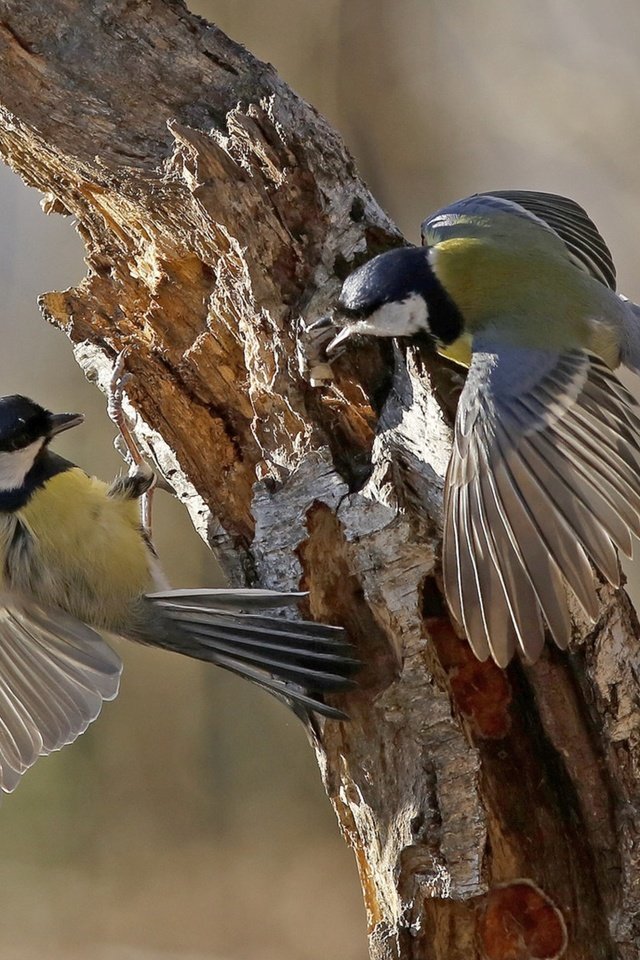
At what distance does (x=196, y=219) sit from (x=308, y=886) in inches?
85.8

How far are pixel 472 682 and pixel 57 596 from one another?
0.74 metres

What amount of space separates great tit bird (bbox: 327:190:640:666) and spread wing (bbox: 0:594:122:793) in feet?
2.21

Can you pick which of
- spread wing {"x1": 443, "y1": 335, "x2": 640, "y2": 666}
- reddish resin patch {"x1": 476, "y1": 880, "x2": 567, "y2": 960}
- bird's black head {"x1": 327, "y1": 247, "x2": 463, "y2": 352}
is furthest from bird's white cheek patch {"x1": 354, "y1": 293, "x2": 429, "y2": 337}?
reddish resin patch {"x1": 476, "y1": 880, "x2": 567, "y2": 960}

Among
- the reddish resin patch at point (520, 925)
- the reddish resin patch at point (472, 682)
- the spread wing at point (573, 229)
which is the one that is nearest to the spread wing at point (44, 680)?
the reddish resin patch at point (472, 682)

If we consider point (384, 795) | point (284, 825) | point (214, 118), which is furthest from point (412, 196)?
point (384, 795)

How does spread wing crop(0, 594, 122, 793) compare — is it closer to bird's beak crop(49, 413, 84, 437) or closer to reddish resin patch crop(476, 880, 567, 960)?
bird's beak crop(49, 413, 84, 437)

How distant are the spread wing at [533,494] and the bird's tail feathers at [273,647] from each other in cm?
22

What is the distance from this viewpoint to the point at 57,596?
1.85 metres

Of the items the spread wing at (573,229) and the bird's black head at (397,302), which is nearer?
the bird's black head at (397,302)

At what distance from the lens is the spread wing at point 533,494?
131cm

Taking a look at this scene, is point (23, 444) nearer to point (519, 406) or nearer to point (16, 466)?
point (16, 466)

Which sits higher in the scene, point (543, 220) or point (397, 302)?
point (543, 220)

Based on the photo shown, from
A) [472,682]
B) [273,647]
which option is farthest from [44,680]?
[472,682]

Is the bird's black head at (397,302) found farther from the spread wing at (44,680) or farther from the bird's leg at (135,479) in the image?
the spread wing at (44,680)
